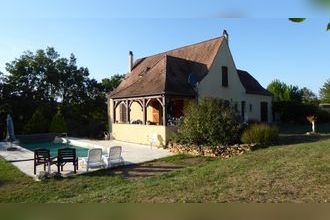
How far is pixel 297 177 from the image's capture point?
1018cm

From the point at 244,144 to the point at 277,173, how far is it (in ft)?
23.7

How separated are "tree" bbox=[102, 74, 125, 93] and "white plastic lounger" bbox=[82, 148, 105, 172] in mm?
31719

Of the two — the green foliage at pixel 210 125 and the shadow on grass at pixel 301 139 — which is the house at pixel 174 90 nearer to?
the green foliage at pixel 210 125

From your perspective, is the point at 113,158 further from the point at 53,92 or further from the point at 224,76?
the point at 53,92

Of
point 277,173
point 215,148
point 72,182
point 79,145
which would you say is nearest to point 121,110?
point 79,145

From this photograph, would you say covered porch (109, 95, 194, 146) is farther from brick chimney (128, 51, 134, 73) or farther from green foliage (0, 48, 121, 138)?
green foliage (0, 48, 121, 138)

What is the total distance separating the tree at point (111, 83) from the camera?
46844 millimetres

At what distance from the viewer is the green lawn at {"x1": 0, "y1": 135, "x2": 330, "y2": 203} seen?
8.47m

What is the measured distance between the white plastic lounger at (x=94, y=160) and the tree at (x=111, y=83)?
31.7 m

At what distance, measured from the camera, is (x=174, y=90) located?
2378 cm

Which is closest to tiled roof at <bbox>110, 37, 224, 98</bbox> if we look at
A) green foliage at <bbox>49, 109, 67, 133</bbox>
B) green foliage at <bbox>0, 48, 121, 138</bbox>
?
green foliage at <bbox>49, 109, 67, 133</bbox>

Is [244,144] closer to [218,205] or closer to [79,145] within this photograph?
[79,145]

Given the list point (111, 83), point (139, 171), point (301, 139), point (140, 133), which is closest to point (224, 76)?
point (140, 133)

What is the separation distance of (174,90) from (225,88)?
711 cm
